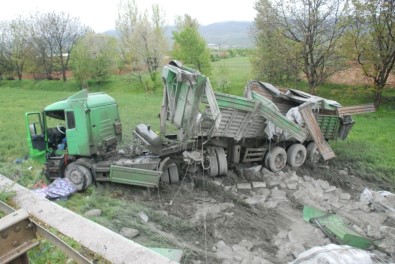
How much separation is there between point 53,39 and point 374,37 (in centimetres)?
3661

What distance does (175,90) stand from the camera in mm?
8047

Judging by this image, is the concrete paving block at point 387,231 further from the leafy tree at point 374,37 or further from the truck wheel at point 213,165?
the leafy tree at point 374,37

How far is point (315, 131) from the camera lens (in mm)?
9859

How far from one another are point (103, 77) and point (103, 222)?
107ft

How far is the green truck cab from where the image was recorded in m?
7.80

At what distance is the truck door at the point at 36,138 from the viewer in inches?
328

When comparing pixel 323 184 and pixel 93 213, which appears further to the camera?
pixel 323 184

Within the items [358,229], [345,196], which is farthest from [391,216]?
[345,196]

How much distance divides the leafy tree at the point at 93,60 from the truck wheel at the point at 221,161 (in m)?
29.8

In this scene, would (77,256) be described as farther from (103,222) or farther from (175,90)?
(175,90)

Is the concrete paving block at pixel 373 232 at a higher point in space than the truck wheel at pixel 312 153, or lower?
lower

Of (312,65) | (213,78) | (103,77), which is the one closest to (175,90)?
(312,65)

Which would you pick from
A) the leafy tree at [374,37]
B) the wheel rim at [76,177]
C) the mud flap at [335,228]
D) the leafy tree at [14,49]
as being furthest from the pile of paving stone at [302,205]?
the leafy tree at [14,49]

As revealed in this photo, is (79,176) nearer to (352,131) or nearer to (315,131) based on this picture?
(315,131)
